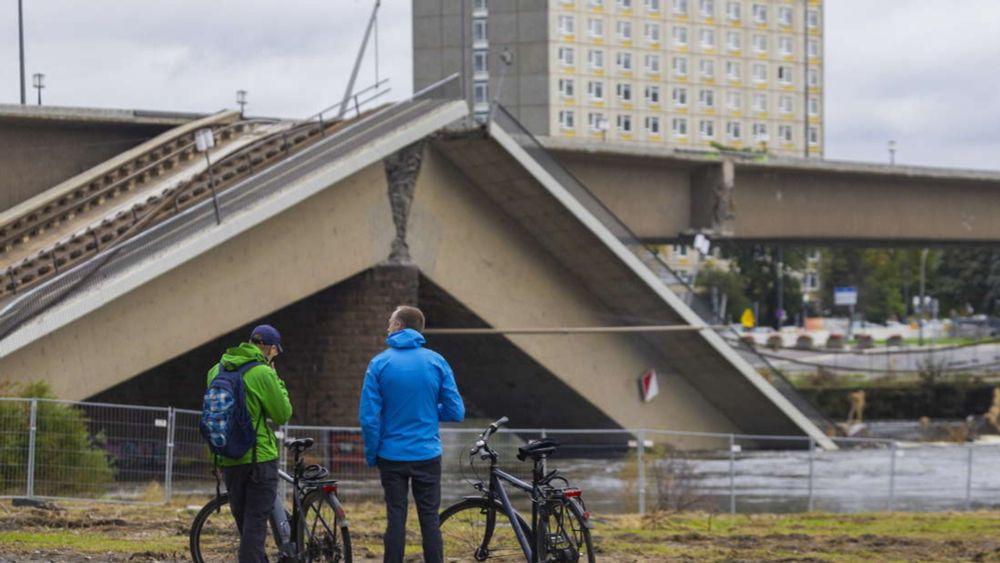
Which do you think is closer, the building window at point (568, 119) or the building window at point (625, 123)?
the building window at point (568, 119)

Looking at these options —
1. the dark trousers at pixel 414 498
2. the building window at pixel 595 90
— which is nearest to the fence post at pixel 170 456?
the dark trousers at pixel 414 498

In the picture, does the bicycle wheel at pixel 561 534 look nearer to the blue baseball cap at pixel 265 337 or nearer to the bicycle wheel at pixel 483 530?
the bicycle wheel at pixel 483 530

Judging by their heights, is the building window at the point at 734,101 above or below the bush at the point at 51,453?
above

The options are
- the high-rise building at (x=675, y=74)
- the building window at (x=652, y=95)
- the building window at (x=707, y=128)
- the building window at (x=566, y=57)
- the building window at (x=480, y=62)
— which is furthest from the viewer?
the building window at (x=707, y=128)

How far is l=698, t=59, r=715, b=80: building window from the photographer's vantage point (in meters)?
125

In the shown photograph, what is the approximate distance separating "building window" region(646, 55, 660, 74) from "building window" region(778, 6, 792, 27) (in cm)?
1225

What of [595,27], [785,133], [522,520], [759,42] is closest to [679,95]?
[759,42]

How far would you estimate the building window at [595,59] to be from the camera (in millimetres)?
113875

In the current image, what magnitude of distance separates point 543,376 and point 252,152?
777 centimetres

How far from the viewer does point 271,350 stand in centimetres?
1178

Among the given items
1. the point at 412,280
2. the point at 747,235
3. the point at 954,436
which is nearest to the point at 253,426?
the point at 412,280

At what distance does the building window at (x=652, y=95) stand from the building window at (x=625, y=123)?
1.79 metres

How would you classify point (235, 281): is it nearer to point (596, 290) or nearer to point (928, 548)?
point (596, 290)

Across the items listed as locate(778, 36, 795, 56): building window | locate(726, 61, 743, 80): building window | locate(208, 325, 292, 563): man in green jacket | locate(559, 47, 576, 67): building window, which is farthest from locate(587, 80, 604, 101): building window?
locate(208, 325, 292, 563): man in green jacket
